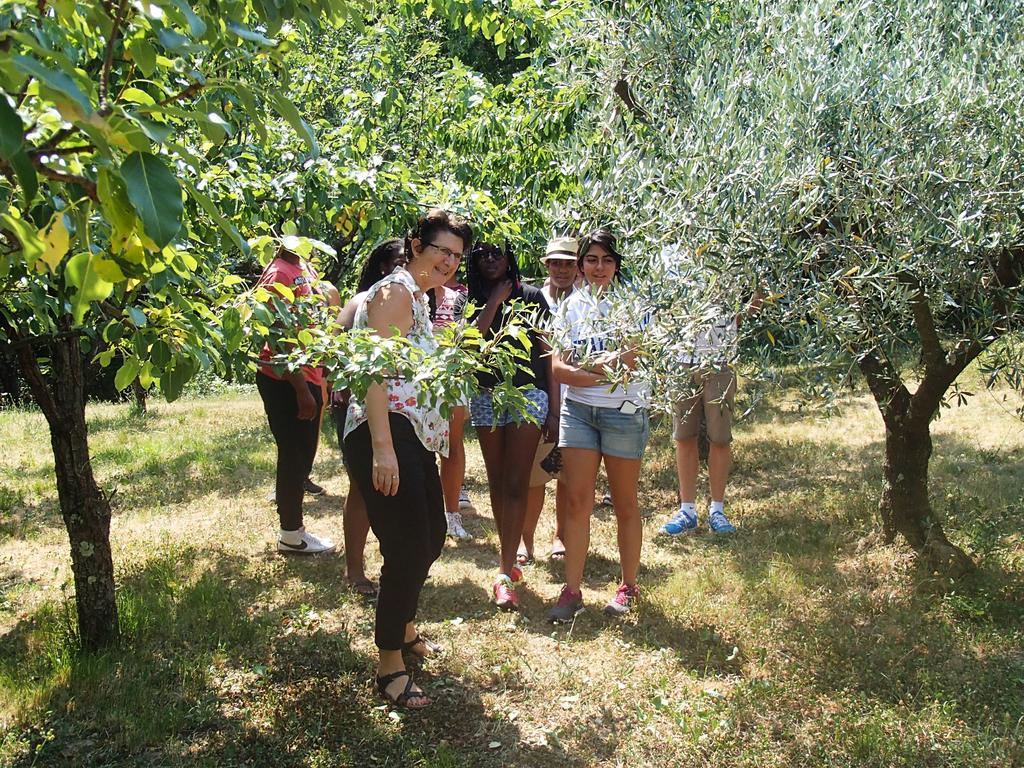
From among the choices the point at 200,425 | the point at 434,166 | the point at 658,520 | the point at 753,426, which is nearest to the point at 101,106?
the point at 434,166

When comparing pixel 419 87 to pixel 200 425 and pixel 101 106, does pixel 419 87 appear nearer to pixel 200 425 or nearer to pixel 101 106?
pixel 200 425

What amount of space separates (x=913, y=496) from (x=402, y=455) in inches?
127

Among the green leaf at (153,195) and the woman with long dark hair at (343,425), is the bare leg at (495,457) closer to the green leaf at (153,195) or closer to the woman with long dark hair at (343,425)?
the woman with long dark hair at (343,425)

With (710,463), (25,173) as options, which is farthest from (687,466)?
(25,173)

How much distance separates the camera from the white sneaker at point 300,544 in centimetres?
610

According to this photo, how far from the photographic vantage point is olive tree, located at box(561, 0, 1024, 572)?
11.5 ft

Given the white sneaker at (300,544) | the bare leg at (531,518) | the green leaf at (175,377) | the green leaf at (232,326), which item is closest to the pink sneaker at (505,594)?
the bare leg at (531,518)

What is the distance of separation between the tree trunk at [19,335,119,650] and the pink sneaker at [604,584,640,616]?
8.39 feet

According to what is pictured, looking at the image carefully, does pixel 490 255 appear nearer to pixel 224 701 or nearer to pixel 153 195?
pixel 224 701

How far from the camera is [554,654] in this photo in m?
4.66

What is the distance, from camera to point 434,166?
7.07m

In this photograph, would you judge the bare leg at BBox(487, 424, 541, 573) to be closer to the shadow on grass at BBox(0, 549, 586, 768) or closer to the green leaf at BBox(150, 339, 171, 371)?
A: the shadow on grass at BBox(0, 549, 586, 768)

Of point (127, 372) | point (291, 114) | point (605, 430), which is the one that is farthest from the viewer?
point (605, 430)

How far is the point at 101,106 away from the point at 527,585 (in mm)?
4399
